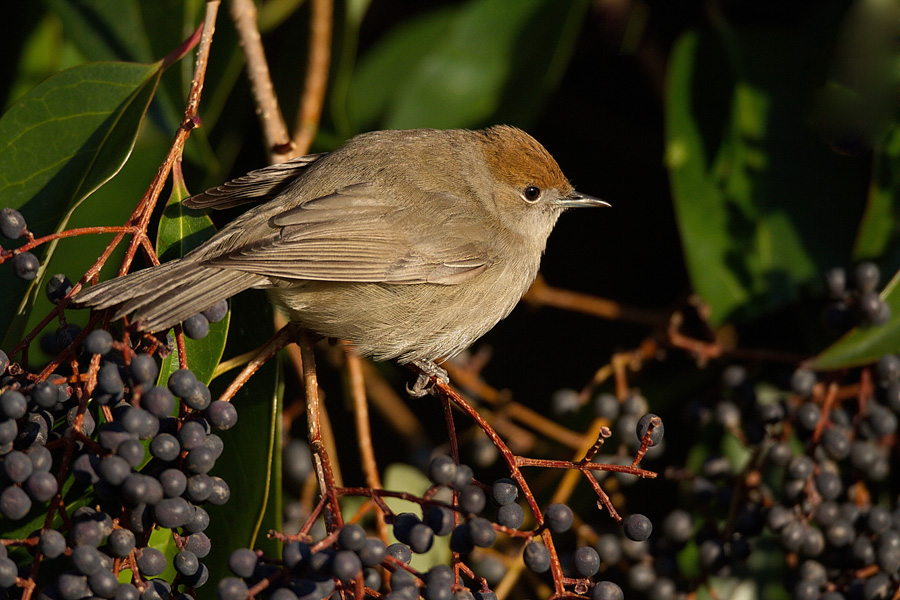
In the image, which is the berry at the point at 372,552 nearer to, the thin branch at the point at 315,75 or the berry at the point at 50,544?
the berry at the point at 50,544

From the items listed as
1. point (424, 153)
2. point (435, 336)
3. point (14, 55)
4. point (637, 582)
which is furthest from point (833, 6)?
point (14, 55)

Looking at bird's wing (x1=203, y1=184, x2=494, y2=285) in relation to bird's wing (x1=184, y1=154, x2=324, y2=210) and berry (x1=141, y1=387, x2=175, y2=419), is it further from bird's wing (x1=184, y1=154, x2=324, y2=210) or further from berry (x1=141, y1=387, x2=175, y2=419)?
berry (x1=141, y1=387, x2=175, y2=419)

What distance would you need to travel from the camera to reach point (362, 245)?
302cm

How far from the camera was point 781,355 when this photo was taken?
3176mm

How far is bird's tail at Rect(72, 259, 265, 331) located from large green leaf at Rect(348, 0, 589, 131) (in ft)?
Result: 5.54

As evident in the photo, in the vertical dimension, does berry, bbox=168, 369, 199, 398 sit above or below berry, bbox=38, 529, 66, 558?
above

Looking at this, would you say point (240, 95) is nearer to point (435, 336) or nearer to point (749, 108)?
point (435, 336)

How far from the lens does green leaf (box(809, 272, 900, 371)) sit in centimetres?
286

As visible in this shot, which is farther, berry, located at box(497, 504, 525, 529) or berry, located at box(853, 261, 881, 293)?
berry, located at box(853, 261, 881, 293)

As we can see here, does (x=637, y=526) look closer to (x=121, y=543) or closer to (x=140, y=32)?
(x=121, y=543)

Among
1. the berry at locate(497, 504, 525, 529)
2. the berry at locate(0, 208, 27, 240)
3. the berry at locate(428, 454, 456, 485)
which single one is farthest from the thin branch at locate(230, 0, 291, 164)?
the berry at locate(497, 504, 525, 529)

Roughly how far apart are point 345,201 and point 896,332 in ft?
6.39

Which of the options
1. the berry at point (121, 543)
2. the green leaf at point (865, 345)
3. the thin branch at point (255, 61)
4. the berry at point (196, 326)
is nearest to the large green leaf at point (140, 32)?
the thin branch at point (255, 61)

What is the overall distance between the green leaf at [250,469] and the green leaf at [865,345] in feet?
5.92
